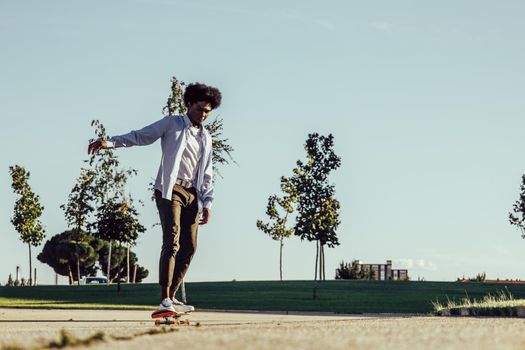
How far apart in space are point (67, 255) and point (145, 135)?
79314 mm

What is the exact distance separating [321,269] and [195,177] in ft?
117

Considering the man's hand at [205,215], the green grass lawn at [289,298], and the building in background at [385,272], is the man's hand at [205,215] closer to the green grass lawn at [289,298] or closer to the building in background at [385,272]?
the green grass lawn at [289,298]

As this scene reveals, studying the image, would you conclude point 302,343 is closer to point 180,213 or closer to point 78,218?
point 180,213

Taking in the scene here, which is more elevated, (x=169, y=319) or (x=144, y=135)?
(x=144, y=135)

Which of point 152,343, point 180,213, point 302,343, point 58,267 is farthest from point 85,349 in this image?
point 58,267

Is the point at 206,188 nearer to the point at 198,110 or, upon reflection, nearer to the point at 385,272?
the point at 198,110

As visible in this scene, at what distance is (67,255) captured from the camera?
3374 inches

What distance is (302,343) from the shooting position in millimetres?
4301

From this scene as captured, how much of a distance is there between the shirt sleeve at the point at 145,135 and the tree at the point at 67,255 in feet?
248

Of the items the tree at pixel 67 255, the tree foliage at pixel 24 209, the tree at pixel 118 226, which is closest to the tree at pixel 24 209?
the tree foliage at pixel 24 209

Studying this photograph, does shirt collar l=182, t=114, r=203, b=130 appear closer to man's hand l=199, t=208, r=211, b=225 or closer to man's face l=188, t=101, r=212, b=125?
man's face l=188, t=101, r=212, b=125

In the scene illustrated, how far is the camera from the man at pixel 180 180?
8.70 meters

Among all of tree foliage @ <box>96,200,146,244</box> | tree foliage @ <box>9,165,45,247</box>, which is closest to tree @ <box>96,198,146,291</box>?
tree foliage @ <box>96,200,146,244</box>

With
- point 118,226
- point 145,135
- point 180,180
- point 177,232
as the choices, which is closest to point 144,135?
point 145,135
